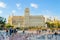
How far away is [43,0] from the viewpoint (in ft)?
8.25

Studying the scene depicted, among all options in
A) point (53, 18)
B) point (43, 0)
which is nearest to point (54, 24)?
point (53, 18)

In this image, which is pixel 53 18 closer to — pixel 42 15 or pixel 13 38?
pixel 42 15

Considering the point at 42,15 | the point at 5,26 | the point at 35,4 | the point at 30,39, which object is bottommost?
the point at 30,39

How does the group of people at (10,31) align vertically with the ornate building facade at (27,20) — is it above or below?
below

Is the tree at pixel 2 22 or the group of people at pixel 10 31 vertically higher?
the tree at pixel 2 22

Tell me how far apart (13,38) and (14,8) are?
44cm

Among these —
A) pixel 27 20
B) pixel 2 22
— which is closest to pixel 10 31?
pixel 2 22

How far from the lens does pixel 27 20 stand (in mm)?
2498

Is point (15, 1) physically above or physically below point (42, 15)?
above

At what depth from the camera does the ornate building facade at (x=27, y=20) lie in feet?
8.11

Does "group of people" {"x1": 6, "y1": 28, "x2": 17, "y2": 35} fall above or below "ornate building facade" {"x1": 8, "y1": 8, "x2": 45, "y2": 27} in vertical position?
below

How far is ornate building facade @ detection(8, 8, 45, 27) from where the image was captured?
97.3 inches

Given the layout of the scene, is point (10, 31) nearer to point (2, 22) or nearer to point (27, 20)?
point (2, 22)

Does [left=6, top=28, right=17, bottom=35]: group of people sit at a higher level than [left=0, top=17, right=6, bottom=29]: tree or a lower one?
lower
